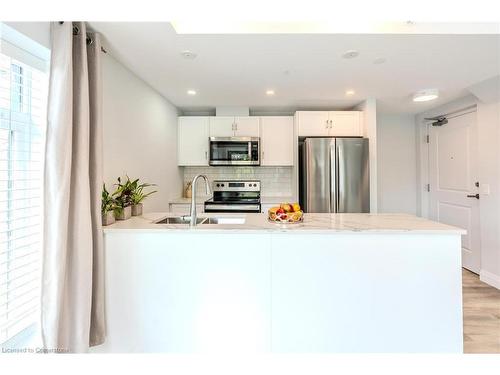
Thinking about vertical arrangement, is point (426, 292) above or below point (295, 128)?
below

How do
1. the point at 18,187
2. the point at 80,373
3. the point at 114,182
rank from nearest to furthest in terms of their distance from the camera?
the point at 80,373 < the point at 18,187 < the point at 114,182

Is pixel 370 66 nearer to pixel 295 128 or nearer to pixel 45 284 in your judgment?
pixel 295 128

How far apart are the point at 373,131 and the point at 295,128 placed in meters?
0.97

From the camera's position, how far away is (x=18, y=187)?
1.36m

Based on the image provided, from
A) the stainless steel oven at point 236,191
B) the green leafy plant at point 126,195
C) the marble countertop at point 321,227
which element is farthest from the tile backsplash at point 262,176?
the marble countertop at point 321,227

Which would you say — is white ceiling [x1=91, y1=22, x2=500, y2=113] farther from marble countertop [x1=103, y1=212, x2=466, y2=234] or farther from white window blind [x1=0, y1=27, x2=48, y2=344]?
marble countertop [x1=103, y1=212, x2=466, y2=234]

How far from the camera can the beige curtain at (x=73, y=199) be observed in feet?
4.50

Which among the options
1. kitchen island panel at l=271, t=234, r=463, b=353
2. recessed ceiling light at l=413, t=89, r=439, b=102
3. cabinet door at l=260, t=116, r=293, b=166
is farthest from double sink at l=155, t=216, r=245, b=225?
recessed ceiling light at l=413, t=89, r=439, b=102

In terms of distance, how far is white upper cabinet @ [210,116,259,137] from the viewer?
3744 mm

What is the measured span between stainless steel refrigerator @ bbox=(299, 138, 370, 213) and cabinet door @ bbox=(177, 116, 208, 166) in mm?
1466

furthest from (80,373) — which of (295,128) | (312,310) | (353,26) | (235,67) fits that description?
(295,128)

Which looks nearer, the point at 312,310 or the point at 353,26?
the point at 312,310

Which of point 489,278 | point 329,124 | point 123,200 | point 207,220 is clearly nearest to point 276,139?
point 329,124

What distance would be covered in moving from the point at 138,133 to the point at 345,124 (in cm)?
253
